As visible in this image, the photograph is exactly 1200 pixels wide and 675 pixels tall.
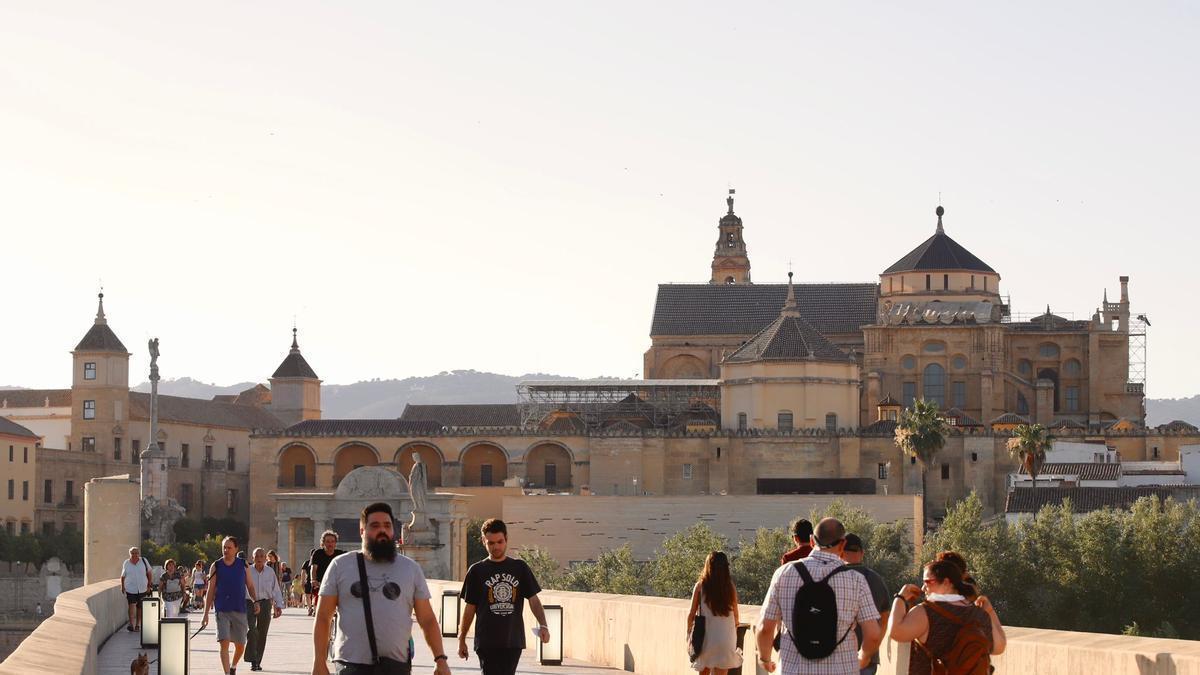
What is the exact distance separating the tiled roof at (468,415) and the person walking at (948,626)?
8436cm

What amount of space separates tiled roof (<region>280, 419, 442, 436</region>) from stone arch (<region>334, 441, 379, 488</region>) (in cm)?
51

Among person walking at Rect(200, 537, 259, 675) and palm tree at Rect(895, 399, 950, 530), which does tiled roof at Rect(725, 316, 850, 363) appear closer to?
palm tree at Rect(895, 399, 950, 530)

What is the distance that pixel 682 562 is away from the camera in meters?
68.3

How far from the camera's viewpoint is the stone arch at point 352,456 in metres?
92.1

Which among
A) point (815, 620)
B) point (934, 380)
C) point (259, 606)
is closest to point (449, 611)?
point (259, 606)

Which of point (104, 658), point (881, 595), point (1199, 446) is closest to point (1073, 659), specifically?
point (881, 595)

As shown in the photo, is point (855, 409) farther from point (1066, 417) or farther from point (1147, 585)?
point (1147, 585)

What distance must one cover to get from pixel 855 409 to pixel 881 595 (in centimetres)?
7743

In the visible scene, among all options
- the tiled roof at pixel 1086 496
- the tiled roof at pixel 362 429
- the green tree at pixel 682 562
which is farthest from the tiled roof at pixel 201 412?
the tiled roof at pixel 1086 496

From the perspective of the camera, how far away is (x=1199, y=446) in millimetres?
86062

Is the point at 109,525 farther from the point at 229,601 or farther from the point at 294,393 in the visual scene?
the point at 294,393

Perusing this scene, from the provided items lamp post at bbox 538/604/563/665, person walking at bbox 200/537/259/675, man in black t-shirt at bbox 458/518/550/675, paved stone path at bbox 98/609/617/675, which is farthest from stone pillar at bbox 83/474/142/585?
man in black t-shirt at bbox 458/518/550/675

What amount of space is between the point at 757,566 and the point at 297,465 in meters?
30.3

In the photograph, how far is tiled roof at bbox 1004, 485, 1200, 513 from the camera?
75062 mm
